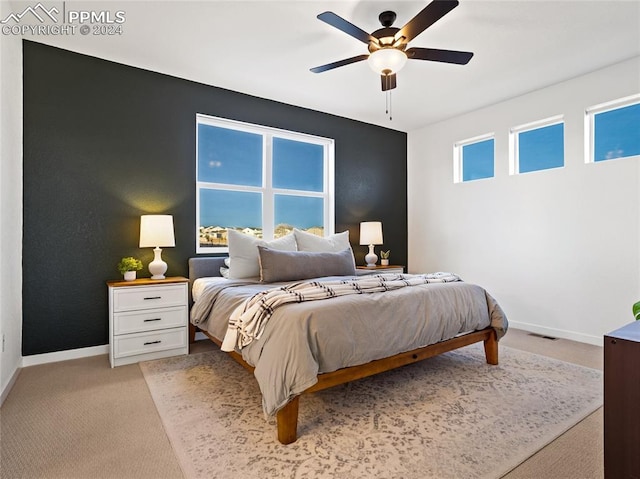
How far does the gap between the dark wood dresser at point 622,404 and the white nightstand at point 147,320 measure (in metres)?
3.00

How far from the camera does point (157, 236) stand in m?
3.18

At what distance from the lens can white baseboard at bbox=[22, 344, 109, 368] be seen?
2871 millimetres

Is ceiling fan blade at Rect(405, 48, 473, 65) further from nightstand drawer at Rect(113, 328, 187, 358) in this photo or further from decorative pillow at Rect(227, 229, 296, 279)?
nightstand drawer at Rect(113, 328, 187, 358)

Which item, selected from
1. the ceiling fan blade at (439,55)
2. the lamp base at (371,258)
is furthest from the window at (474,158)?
the ceiling fan blade at (439,55)

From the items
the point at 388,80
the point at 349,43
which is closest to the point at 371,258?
the point at 388,80

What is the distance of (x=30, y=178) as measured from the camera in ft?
9.50

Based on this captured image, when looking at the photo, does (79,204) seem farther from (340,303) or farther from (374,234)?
(374,234)

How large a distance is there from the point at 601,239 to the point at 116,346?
15.3 feet

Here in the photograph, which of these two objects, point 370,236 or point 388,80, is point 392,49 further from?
point 370,236

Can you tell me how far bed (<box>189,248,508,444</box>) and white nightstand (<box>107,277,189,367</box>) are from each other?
30 centimetres

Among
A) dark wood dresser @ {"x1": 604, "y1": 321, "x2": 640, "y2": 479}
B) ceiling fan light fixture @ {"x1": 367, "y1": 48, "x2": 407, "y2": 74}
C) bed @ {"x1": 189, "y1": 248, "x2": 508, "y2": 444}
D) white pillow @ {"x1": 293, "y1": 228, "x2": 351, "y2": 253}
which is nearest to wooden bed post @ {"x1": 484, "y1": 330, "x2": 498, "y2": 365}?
bed @ {"x1": 189, "y1": 248, "x2": 508, "y2": 444}

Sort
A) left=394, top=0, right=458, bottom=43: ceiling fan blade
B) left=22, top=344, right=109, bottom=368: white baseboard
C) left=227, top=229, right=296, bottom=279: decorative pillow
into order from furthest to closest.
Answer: left=227, top=229, right=296, bottom=279: decorative pillow → left=22, top=344, right=109, bottom=368: white baseboard → left=394, top=0, right=458, bottom=43: ceiling fan blade

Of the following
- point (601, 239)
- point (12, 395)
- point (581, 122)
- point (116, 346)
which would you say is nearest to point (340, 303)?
point (116, 346)

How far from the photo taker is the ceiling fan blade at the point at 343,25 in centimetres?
210
